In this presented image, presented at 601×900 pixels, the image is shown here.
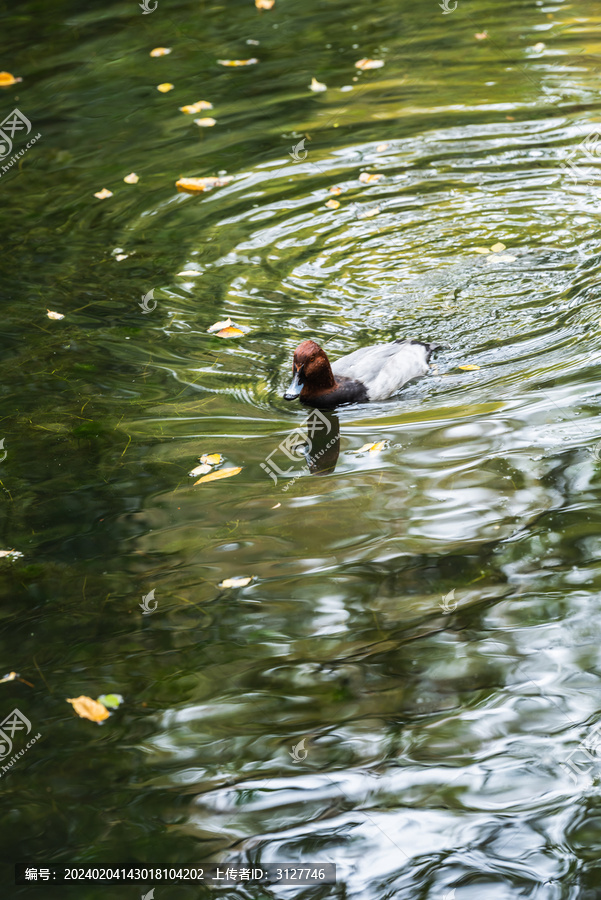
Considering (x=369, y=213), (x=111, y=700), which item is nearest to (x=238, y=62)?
(x=369, y=213)

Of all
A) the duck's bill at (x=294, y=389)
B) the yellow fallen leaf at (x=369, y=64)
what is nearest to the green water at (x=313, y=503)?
the duck's bill at (x=294, y=389)

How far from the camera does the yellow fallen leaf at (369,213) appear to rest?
742 centimetres

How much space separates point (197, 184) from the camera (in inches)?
320

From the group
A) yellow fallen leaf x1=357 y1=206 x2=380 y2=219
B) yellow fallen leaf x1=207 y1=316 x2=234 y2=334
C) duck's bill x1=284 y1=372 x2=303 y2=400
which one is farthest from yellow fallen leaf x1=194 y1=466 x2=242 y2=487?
yellow fallen leaf x1=357 y1=206 x2=380 y2=219

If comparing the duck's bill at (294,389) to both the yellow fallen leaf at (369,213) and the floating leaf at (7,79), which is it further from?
the floating leaf at (7,79)

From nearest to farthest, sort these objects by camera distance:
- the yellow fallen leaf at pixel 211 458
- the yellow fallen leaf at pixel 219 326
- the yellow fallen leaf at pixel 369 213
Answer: the yellow fallen leaf at pixel 211 458 → the yellow fallen leaf at pixel 219 326 → the yellow fallen leaf at pixel 369 213

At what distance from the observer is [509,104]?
8.84 metres

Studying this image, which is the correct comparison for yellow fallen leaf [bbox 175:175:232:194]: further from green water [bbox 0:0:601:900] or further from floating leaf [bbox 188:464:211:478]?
floating leaf [bbox 188:464:211:478]

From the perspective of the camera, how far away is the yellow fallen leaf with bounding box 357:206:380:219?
742 cm

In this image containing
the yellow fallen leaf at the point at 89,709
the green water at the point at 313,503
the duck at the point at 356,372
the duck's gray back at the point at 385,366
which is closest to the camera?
the green water at the point at 313,503

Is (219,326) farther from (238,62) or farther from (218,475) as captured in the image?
(238,62)

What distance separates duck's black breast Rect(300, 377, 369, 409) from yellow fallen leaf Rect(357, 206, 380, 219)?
2.61 metres

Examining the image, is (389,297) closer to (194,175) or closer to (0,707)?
(194,175)

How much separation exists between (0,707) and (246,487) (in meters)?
1.62
